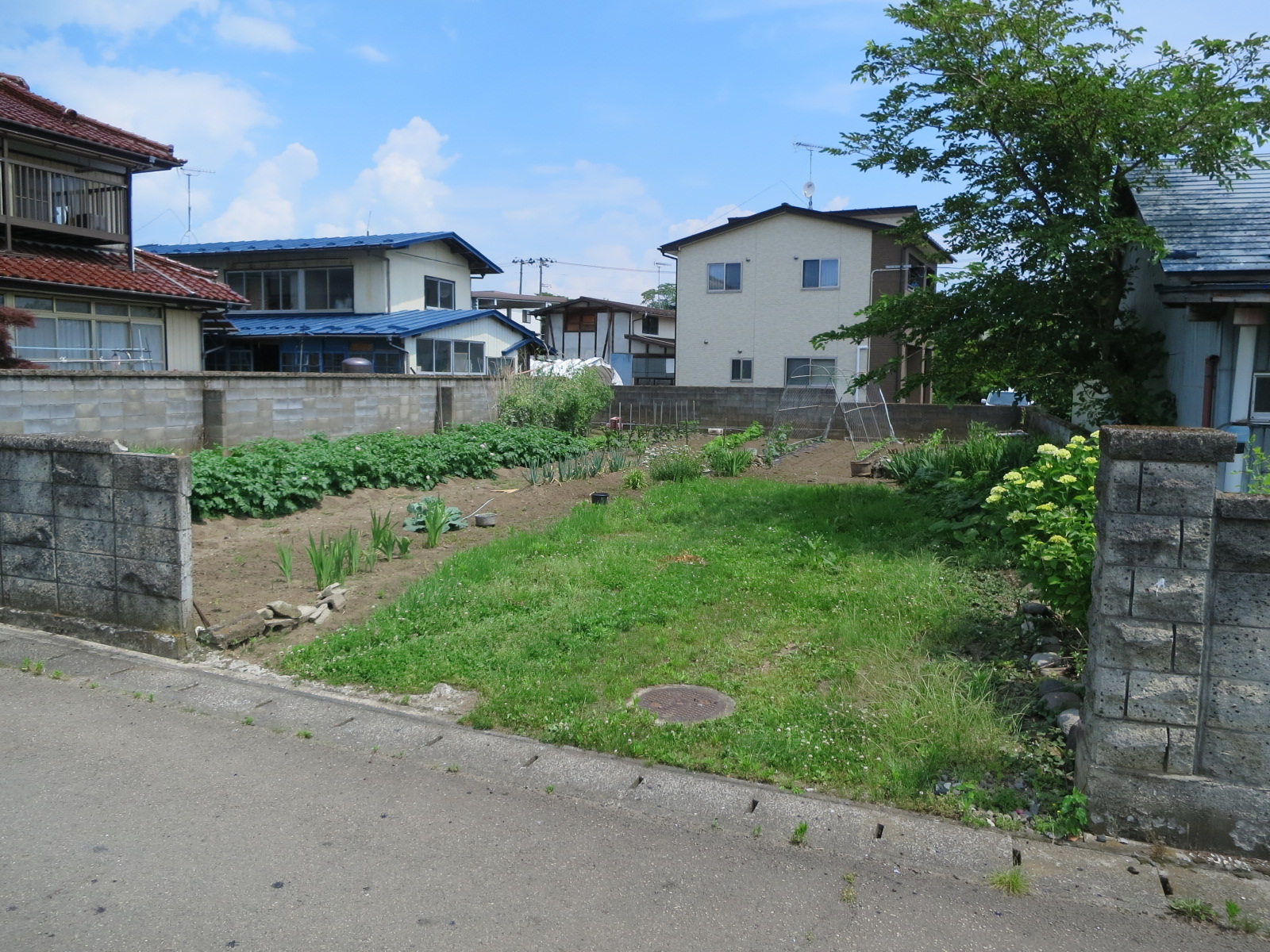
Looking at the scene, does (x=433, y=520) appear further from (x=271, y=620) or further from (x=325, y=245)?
(x=325, y=245)

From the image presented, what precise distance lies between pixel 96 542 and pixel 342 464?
515cm

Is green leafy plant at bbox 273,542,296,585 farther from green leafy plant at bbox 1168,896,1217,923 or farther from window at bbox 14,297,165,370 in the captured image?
window at bbox 14,297,165,370

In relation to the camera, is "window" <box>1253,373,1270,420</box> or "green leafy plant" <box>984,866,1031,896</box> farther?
"window" <box>1253,373,1270,420</box>

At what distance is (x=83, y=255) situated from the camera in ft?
64.0

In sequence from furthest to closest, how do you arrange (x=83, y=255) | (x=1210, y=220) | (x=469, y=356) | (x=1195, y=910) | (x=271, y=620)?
(x=469, y=356)
(x=83, y=255)
(x=1210, y=220)
(x=271, y=620)
(x=1195, y=910)

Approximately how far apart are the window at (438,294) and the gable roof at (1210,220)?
22.8 metres

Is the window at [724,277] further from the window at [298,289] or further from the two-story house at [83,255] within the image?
the two-story house at [83,255]

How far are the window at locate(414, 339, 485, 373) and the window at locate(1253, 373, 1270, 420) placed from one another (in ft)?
72.3

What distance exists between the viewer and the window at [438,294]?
29781 millimetres

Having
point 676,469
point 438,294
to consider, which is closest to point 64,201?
point 438,294

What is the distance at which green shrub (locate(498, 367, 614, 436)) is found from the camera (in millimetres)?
18875

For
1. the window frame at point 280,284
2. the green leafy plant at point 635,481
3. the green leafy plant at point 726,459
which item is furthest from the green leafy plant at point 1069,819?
the window frame at point 280,284

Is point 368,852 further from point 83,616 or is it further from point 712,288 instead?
point 712,288

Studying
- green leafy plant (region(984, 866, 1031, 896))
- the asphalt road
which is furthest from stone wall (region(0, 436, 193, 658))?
green leafy plant (region(984, 866, 1031, 896))
